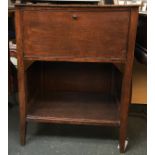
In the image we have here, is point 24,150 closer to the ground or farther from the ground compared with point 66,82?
closer to the ground

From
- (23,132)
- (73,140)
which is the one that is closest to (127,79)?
(73,140)

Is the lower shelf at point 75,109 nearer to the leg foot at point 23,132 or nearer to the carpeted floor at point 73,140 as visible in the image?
the leg foot at point 23,132

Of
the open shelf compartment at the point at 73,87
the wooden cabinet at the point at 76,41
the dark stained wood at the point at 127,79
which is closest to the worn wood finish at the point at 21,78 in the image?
the wooden cabinet at the point at 76,41

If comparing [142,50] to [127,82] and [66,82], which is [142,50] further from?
[66,82]

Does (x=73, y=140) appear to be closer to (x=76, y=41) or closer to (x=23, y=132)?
(x=23, y=132)

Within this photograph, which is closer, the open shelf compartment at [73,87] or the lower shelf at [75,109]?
the lower shelf at [75,109]

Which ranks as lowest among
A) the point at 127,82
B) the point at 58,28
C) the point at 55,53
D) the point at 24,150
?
the point at 24,150

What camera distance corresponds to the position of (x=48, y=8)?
984 mm

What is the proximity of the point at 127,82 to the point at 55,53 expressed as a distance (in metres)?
0.34

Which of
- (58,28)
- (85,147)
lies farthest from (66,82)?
(58,28)

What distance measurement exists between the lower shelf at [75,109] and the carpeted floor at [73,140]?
0.46 feet

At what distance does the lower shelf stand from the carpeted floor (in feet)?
0.46

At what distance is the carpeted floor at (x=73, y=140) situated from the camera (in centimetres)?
117

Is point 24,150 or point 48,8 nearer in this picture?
point 48,8
